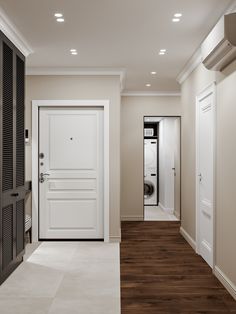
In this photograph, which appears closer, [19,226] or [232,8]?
[232,8]

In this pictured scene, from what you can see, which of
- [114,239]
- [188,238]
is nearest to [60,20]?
[114,239]

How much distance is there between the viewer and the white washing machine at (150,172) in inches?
434

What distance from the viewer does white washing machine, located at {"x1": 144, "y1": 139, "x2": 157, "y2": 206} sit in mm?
11023

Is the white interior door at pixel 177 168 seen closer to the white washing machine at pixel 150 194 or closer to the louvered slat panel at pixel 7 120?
the white washing machine at pixel 150 194

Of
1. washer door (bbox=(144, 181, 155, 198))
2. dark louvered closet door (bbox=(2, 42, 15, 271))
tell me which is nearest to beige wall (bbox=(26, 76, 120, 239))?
dark louvered closet door (bbox=(2, 42, 15, 271))

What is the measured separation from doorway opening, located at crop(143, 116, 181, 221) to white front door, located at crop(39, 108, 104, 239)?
102 inches

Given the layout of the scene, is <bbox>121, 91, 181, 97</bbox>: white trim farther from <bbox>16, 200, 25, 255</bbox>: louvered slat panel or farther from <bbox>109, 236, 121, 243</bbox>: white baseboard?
<bbox>16, 200, 25, 255</bbox>: louvered slat panel

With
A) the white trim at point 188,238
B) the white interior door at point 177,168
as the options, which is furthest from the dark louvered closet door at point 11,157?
the white interior door at point 177,168

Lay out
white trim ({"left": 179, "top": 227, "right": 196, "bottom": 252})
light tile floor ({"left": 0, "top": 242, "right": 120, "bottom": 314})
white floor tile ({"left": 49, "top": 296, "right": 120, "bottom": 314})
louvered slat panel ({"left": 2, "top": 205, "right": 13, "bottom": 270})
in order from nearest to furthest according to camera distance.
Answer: white floor tile ({"left": 49, "top": 296, "right": 120, "bottom": 314}), light tile floor ({"left": 0, "top": 242, "right": 120, "bottom": 314}), louvered slat panel ({"left": 2, "top": 205, "right": 13, "bottom": 270}), white trim ({"left": 179, "top": 227, "right": 196, "bottom": 252})

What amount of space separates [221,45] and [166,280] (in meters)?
2.33

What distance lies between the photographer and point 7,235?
425cm

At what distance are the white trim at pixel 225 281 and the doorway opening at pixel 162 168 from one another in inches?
166

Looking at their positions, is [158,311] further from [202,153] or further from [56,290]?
[202,153]

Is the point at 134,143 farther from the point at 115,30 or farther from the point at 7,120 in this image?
the point at 7,120
